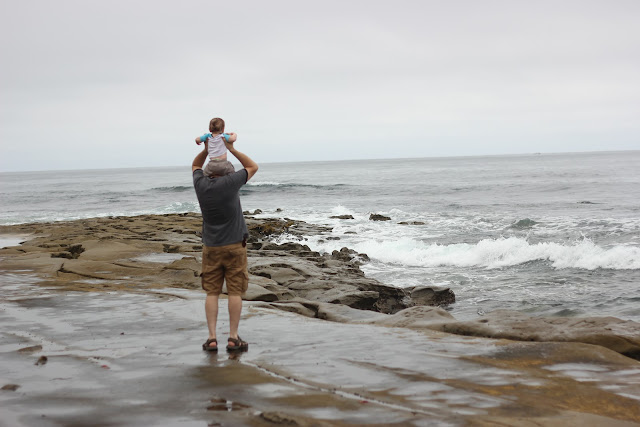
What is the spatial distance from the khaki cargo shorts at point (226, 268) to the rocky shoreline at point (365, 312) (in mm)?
741

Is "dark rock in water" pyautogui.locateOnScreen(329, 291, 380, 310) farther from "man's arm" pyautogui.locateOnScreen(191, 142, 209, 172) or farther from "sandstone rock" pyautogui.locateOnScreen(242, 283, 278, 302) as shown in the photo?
"man's arm" pyautogui.locateOnScreen(191, 142, 209, 172)

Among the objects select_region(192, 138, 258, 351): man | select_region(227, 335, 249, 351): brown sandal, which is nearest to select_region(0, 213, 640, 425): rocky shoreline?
select_region(227, 335, 249, 351): brown sandal

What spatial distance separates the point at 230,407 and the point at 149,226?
1799cm

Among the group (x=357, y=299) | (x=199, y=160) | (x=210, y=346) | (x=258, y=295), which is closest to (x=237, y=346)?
(x=210, y=346)

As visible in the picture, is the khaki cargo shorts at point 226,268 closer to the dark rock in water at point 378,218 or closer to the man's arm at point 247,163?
the man's arm at point 247,163

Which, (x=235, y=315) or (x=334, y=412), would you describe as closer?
(x=334, y=412)

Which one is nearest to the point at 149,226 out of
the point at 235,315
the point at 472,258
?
the point at 472,258

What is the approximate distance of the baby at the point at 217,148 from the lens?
4.93m

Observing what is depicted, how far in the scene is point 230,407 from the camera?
3.47m

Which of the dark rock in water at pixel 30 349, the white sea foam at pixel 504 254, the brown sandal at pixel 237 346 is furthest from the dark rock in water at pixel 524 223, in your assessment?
the dark rock in water at pixel 30 349

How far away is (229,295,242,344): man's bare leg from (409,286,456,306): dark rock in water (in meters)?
6.53

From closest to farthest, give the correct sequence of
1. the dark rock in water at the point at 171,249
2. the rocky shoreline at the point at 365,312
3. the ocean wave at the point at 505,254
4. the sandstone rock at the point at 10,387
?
the rocky shoreline at the point at 365,312 < the sandstone rock at the point at 10,387 < the dark rock in water at the point at 171,249 < the ocean wave at the point at 505,254

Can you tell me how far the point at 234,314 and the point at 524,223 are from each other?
70.3 feet

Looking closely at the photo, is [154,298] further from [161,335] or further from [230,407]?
[230,407]
